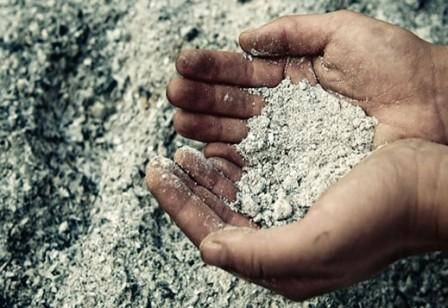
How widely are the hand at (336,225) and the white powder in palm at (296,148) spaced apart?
0.11 m

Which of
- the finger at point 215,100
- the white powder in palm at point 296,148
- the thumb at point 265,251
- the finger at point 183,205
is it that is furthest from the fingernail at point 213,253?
the finger at point 215,100

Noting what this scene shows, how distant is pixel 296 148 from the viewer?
207 centimetres

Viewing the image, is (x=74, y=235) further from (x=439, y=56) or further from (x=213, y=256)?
(x=439, y=56)

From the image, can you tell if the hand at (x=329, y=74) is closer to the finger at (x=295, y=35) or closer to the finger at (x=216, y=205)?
the finger at (x=295, y=35)

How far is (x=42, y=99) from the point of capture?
2.44m

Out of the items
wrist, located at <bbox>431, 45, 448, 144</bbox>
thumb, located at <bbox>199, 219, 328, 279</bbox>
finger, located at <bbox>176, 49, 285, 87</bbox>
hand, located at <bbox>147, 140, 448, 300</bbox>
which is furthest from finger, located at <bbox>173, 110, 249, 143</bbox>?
wrist, located at <bbox>431, 45, 448, 144</bbox>

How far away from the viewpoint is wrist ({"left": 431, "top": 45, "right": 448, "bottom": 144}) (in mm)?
2090

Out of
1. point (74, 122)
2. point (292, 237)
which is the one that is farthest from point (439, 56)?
point (74, 122)

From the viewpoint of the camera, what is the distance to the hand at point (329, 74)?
205cm

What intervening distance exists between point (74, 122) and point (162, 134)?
373 millimetres

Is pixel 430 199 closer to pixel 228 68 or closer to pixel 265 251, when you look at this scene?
pixel 265 251

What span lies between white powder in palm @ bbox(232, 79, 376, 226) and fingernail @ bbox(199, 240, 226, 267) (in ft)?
0.96

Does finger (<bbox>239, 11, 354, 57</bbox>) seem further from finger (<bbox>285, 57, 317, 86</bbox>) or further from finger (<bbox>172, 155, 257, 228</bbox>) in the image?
finger (<bbox>172, 155, 257, 228</bbox>)

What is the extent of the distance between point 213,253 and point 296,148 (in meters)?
0.59
